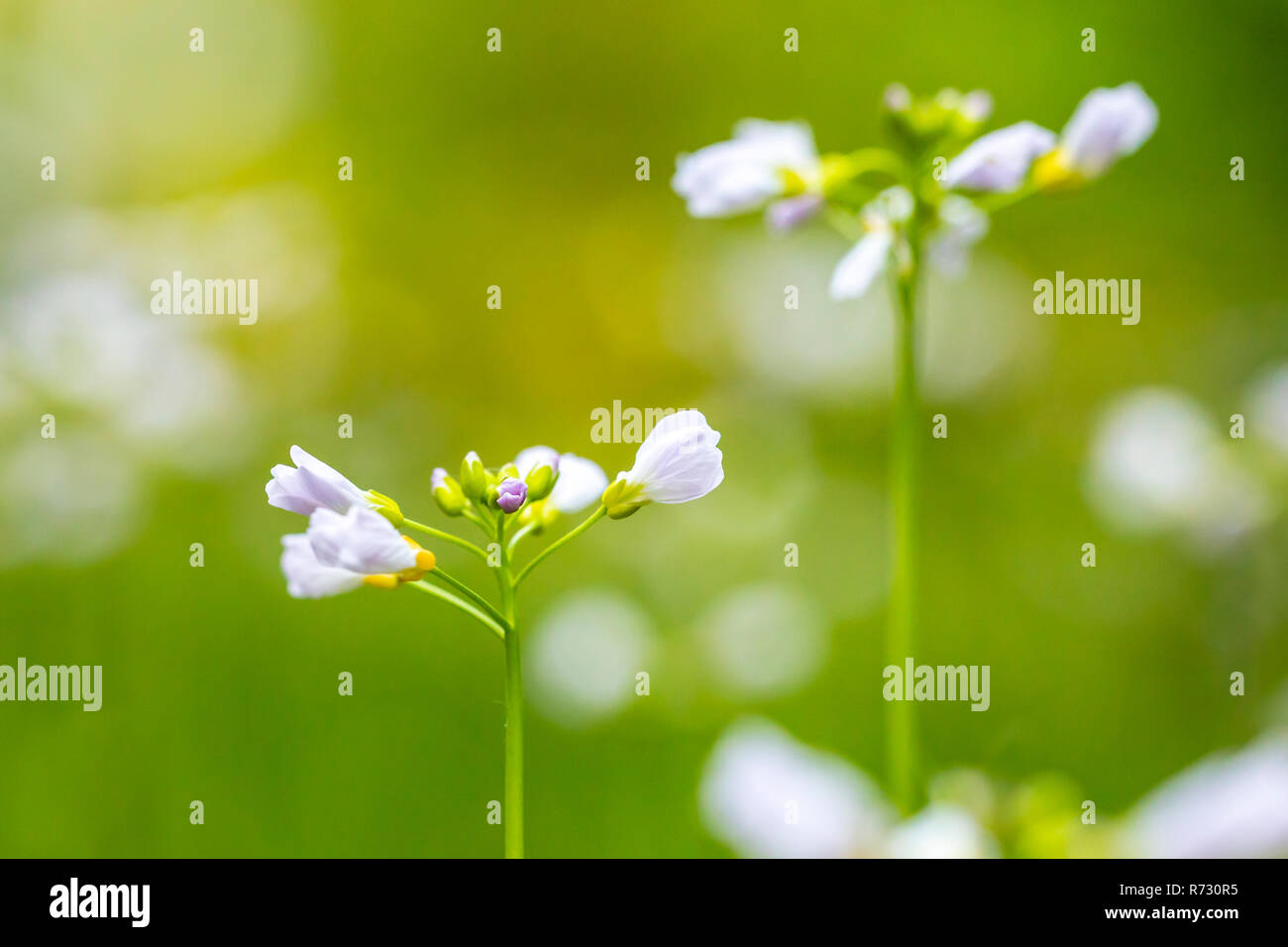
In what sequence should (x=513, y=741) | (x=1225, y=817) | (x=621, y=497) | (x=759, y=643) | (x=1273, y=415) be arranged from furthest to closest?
(x=759, y=643), (x=1273, y=415), (x=621, y=497), (x=513, y=741), (x=1225, y=817)

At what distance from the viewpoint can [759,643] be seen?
3.03 meters

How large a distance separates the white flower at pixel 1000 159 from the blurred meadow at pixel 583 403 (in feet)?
3.03

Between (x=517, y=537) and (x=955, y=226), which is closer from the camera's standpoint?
(x=517, y=537)

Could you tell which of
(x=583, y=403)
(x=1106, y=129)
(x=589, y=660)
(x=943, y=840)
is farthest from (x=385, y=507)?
(x=583, y=403)

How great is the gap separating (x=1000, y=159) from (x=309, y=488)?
1.08 m

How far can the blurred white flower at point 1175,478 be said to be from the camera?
282 cm

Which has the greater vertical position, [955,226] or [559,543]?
[955,226]

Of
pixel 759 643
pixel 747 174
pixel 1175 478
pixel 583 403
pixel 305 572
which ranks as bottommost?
pixel 759 643

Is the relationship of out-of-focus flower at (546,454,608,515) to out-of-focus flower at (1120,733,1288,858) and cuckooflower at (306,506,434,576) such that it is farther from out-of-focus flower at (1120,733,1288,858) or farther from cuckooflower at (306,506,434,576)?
out-of-focus flower at (1120,733,1288,858)

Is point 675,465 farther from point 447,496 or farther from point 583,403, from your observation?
point 583,403

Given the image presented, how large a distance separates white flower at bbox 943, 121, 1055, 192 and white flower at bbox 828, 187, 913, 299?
113 millimetres

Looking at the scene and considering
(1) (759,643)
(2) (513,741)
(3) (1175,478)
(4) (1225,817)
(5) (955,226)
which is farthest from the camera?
(1) (759,643)

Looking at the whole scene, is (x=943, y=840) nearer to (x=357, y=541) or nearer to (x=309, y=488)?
(x=357, y=541)
